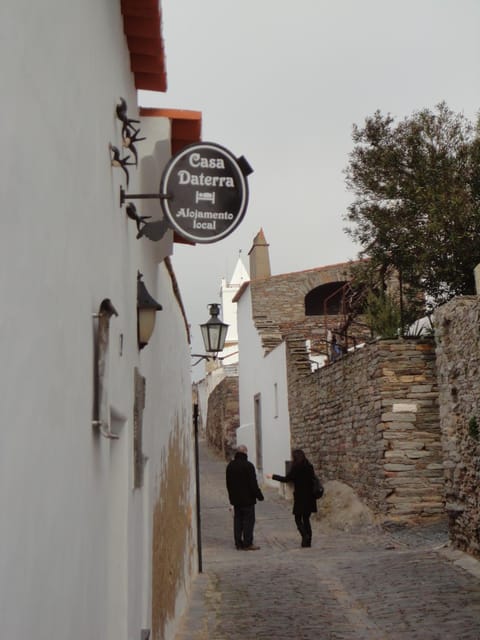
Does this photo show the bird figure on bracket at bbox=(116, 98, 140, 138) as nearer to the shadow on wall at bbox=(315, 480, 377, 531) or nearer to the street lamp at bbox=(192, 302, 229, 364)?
the street lamp at bbox=(192, 302, 229, 364)

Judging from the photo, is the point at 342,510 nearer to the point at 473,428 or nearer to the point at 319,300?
the point at 473,428

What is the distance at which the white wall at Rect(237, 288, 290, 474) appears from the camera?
21.4 meters

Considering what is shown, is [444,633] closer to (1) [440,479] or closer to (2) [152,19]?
(2) [152,19]

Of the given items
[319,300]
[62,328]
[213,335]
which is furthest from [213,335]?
[319,300]

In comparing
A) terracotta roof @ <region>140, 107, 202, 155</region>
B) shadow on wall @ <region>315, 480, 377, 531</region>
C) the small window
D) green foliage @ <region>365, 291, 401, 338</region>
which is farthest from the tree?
the small window

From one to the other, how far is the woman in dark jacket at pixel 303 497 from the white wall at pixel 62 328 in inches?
303

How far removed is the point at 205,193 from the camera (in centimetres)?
453

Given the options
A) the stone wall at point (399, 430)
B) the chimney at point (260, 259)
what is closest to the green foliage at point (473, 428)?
the stone wall at point (399, 430)

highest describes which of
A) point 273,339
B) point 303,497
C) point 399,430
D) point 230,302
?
point 230,302

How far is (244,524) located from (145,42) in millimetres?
8871

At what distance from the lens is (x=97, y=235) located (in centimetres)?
368

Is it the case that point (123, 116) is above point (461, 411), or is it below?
above

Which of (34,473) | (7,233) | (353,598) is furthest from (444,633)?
(7,233)

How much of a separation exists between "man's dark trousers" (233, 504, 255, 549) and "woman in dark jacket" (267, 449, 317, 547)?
0.69 m
